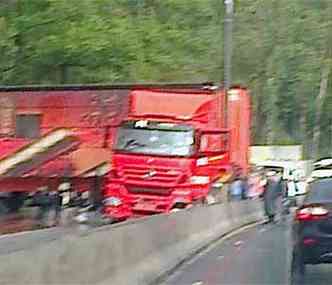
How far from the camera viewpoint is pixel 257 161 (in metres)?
63.5

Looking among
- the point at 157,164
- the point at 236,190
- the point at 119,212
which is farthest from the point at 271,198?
the point at 119,212

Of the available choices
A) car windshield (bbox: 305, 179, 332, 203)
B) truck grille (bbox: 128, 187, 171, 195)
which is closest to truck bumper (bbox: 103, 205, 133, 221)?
truck grille (bbox: 128, 187, 171, 195)

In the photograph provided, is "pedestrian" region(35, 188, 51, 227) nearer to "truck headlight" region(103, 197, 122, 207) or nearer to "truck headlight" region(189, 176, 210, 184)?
"truck headlight" region(103, 197, 122, 207)

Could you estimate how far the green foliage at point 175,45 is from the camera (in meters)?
45.2

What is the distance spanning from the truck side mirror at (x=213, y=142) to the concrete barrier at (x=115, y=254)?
529 cm

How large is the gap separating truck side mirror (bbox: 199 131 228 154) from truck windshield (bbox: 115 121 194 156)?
575mm

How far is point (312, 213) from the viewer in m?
14.9

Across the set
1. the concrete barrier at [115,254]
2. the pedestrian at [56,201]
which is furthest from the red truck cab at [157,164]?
the concrete barrier at [115,254]

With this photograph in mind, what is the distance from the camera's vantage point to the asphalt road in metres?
16.0

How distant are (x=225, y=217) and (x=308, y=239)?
1472 cm

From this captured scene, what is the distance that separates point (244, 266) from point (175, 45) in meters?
33.8

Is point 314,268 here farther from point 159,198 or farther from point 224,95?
point 224,95

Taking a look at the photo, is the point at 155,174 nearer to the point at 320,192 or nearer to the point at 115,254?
the point at 320,192

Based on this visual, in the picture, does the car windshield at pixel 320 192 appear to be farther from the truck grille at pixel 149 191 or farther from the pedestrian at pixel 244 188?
the pedestrian at pixel 244 188
